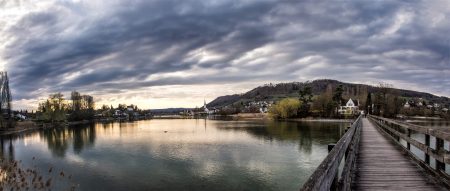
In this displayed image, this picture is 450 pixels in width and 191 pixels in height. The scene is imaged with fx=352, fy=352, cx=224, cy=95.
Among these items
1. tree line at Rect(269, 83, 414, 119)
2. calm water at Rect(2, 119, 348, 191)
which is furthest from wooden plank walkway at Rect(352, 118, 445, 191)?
tree line at Rect(269, 83, 414, 119)

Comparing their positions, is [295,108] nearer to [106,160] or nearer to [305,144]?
[305,144]

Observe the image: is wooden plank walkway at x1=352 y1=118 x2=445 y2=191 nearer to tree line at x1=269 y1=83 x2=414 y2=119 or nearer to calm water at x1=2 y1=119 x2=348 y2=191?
calm water at x1=2 y1=119 x2=348 y2=191

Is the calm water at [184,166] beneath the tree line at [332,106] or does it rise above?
beneath

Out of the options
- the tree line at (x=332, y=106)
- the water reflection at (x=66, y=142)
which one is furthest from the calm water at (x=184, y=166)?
the tree line at (x=332, y=106)

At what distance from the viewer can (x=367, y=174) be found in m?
9.35

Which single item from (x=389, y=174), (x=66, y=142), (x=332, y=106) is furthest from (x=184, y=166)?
(x=332, y=106)

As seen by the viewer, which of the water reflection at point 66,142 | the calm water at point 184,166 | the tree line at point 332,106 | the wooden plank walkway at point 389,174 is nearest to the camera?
the wooden plank walkway at point 389,174

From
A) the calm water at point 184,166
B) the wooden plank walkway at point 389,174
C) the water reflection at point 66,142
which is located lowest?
the water reflection at point 66,142

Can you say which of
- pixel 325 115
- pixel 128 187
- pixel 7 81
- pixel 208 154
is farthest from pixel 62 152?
pixel 325 115

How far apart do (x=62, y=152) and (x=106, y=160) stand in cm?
1263

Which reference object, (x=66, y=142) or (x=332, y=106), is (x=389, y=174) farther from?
(x=332, y=106)

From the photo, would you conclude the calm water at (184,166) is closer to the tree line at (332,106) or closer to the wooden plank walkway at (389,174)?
the wooden plank walkway at (389,174)

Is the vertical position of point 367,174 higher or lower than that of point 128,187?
higher

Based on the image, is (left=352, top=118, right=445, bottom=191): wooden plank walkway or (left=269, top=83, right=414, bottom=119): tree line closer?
(left=352, top=118, right=445, bottom=191): wooden plank walkway
